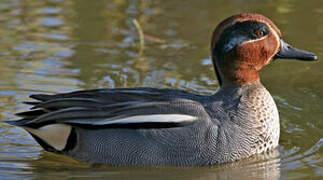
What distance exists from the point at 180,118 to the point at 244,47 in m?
0.97

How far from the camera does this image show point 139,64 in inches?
358

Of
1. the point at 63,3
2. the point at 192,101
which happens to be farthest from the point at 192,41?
the point at 192,101

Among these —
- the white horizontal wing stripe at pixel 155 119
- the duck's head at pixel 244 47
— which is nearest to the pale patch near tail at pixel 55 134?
the white horizontal wing stripe at pixel 155 119

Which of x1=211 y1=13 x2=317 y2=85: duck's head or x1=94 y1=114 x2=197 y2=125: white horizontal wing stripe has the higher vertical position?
x1=211 y1=13 x2=317 y2=85: duck's head

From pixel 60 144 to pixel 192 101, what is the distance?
4.26ft

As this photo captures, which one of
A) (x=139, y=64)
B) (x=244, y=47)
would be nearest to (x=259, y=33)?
(x=244, y=47)

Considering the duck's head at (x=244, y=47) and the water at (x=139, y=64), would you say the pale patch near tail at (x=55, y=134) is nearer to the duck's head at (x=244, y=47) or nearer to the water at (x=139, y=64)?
the water at (x=139, y=64)

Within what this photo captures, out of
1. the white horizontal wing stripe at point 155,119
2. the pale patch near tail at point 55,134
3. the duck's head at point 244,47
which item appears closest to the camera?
the white horizontal wing stripe at point 155,119

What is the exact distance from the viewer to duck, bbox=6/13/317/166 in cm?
627

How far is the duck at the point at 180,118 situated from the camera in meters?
6.27

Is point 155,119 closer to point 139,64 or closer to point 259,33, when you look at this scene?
point 259,33

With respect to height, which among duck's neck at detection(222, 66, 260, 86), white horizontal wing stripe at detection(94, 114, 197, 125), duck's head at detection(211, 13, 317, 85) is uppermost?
duck's head at detection(211, 13, 317, 85)

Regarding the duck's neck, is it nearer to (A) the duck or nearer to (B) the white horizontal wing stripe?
(A) the duck

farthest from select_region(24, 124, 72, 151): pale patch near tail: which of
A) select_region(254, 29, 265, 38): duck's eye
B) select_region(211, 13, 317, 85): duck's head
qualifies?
select_region(254, 29, 265, 38): duck's eye
